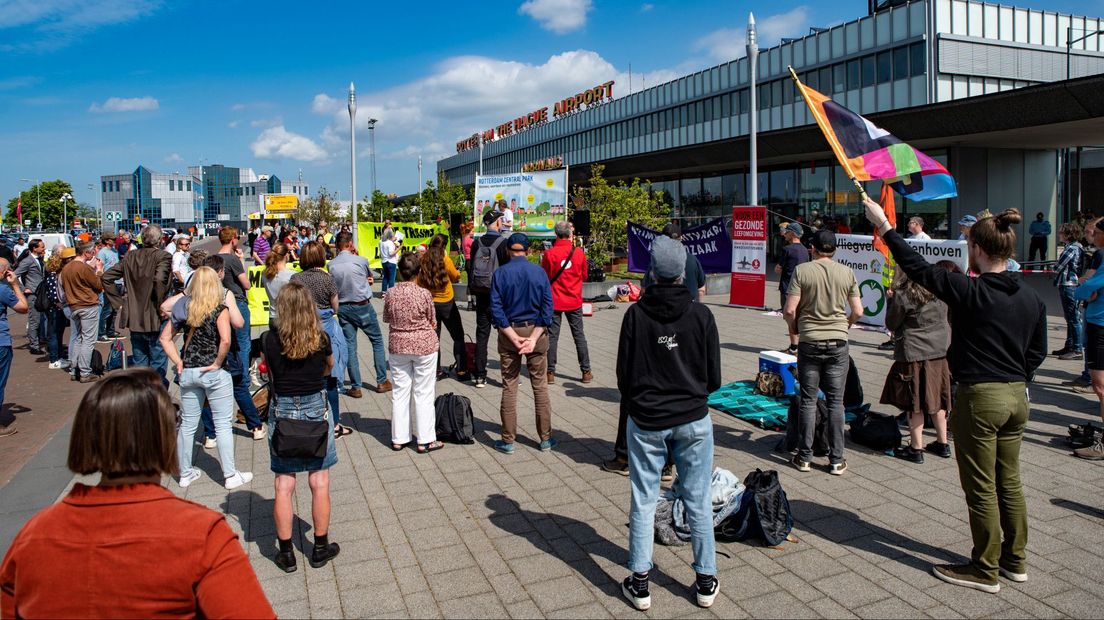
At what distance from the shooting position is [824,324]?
6395 millimetres

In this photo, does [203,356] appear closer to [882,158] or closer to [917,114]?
[882,158]

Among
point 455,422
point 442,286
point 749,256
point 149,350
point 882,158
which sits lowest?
point 455,422

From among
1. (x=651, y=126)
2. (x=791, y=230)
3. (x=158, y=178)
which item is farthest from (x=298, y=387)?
(x=158, y=178)

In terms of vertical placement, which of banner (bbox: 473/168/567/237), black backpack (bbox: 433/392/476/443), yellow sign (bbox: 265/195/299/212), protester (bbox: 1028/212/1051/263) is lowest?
black backpack (bbox: 433/392/476/443)

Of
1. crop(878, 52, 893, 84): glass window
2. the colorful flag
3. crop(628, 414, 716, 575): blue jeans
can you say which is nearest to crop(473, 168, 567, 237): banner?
the colorful flag

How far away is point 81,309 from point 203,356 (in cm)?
632

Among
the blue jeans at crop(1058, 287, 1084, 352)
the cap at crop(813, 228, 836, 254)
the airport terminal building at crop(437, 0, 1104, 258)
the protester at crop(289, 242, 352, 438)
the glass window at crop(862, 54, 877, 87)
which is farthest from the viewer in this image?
the glass window at crop(862, 54, 877, 87)

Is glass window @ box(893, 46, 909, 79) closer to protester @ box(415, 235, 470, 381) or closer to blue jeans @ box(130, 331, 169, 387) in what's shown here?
protester @ box(415, 235, 470, 381)

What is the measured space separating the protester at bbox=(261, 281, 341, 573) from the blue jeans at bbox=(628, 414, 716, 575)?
6.35 feet

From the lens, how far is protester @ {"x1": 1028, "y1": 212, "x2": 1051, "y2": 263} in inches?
1016

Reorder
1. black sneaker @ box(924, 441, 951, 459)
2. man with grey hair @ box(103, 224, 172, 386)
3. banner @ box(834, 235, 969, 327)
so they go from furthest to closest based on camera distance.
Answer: banner @ box(834, 235, 969, 327) → man with grey hair @ box(103, 224, 172, 386) → black sneaker @ box(924, 441, 951, 459)

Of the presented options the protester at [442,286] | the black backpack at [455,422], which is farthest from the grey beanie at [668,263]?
the protester at [442,286]

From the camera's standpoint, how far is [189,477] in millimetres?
6617

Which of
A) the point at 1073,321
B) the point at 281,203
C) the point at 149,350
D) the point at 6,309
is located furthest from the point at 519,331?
the point at 281,203
